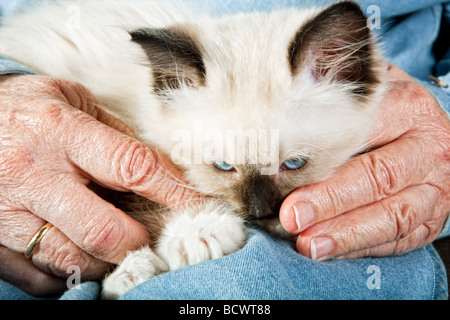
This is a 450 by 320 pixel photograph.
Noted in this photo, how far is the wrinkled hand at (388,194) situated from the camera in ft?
3.34

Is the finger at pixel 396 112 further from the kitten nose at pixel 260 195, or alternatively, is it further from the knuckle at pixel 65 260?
the knuckle at pixel 65 260

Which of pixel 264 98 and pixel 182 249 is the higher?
pixel 264 98

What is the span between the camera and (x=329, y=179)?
1.05 metres

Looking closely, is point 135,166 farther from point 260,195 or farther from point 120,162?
point 260,195

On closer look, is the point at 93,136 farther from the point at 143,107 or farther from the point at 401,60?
the point at 401,60

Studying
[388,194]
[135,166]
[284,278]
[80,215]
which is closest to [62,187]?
[80,215]

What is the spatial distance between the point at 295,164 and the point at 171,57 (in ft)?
1.44

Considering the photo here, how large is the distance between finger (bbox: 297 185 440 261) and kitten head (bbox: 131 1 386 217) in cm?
13

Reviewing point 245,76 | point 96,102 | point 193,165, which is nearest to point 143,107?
point 96,102

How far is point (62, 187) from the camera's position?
0.98 metres

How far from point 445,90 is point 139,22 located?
3.98ft

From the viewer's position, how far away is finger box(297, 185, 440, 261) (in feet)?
3.35

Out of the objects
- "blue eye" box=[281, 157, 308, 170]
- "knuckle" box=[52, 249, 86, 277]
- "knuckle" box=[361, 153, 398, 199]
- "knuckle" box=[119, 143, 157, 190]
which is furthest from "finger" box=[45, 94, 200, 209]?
"knuckle" box=[361, 153, 398, 199]

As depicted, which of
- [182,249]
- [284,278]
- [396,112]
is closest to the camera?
[284,278]
